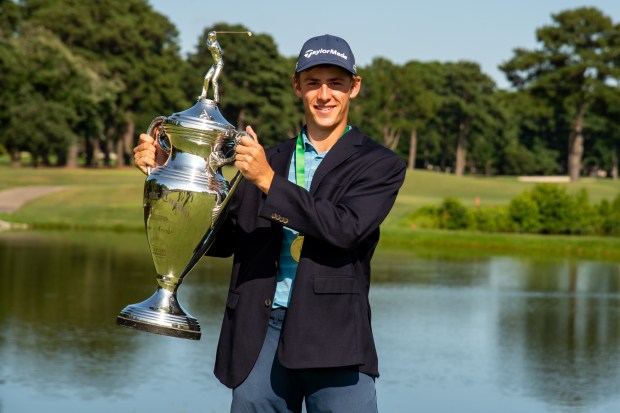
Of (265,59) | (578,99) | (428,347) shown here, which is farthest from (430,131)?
(428,347)

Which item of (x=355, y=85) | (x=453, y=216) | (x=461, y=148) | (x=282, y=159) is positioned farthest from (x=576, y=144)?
(x=282, y=159)

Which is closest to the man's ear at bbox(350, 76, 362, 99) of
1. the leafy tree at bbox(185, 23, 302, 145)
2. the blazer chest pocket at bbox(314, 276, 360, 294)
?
the blazer chest pocket at bbox(314, 276, 360, 294)

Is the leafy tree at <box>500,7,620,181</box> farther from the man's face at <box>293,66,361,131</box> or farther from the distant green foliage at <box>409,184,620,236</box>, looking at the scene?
the man's face at <box>293,66,361,131</box>

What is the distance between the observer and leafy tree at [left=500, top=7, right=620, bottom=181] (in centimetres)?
7100

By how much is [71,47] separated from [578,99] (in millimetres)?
32184

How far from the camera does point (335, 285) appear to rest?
11.2ft

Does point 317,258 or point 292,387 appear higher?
point 317,258

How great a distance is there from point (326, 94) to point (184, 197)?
55cm

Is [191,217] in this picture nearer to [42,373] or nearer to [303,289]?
[303,289]

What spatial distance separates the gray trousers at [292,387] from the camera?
137 inches

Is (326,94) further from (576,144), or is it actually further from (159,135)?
(576,144)

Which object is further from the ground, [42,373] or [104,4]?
[104,4]

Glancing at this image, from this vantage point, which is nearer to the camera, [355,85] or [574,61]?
[355,85]

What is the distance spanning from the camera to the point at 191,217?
363cm
